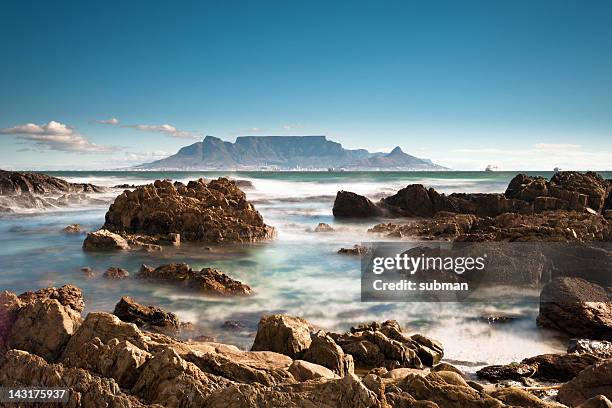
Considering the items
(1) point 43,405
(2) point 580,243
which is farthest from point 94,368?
(2) point 580,243

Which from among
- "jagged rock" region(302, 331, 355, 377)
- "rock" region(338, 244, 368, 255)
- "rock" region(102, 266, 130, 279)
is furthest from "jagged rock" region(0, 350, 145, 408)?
"rock" region(338, 244, 368, 255)

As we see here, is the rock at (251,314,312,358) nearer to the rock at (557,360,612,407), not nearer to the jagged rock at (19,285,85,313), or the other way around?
the rock at (557,360,612,407)

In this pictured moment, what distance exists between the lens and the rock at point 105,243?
17328 mm

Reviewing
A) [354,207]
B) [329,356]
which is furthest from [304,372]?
[354,207]

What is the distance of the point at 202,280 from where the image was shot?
12.4m

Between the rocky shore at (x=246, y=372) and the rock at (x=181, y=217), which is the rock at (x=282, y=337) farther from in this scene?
the rock at (x=181, y=217)

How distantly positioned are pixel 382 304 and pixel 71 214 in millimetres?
25180

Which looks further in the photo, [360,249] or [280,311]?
[360,249]

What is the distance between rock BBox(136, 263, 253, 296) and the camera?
12109 millimetres

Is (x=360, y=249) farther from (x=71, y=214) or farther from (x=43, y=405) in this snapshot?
(x=71, y=214)

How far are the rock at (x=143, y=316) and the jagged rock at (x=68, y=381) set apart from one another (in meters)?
4.17

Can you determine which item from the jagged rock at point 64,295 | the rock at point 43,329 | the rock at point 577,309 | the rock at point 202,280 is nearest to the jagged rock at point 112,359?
the rock at point 43,329

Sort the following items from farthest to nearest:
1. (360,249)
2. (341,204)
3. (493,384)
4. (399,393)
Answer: (341,204) < (360,249) < (493,384) < (399,393)

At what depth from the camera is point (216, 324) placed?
9812mm
